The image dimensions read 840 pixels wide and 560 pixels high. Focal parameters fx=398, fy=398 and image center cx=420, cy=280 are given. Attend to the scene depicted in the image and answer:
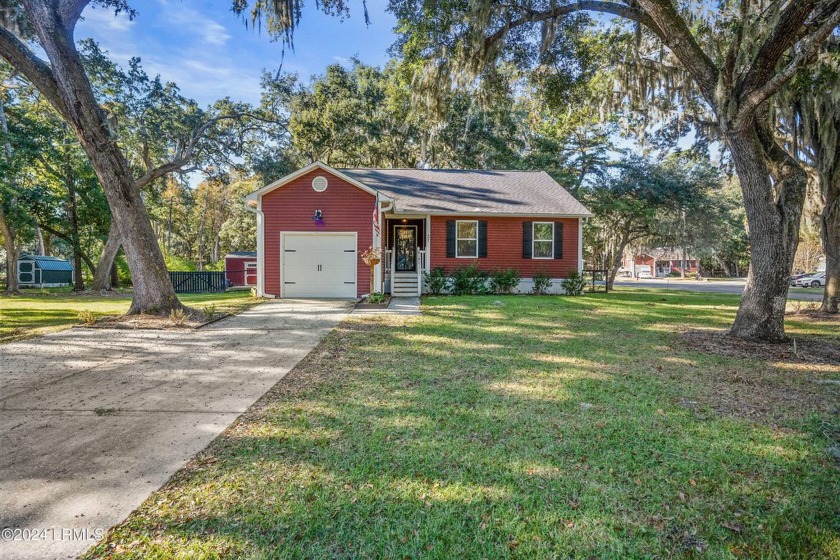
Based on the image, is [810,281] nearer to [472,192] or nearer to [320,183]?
[472,192]

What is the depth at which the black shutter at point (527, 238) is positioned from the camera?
1462cm

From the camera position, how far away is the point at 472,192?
52.1 feet

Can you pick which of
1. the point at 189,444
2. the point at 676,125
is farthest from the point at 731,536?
the point at 676,125

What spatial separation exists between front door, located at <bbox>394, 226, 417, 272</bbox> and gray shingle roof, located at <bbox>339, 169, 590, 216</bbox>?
1376mm

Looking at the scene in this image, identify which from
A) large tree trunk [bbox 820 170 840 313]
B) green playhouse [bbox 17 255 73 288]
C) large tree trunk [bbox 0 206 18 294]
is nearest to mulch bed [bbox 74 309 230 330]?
large tree trunk [bbox 0 206 18 294]

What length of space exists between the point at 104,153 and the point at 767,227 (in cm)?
1188

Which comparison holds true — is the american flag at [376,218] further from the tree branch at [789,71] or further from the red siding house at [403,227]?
the tree branch at [789,71]

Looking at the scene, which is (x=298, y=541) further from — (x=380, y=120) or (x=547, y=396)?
(x=380, y=120)

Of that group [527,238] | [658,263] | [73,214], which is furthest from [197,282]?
[658,263]

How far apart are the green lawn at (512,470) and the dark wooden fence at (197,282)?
56.7 ft

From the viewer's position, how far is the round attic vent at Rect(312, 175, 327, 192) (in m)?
12.5

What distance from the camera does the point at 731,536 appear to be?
203 centimetres

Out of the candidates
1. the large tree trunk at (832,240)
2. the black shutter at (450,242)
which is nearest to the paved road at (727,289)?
the large tree trunk at (832,240)

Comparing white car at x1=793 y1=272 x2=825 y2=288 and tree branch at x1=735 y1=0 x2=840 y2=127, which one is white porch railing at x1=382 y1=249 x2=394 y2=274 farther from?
white car at x1=793 y1=272 x2=825 y2=288
